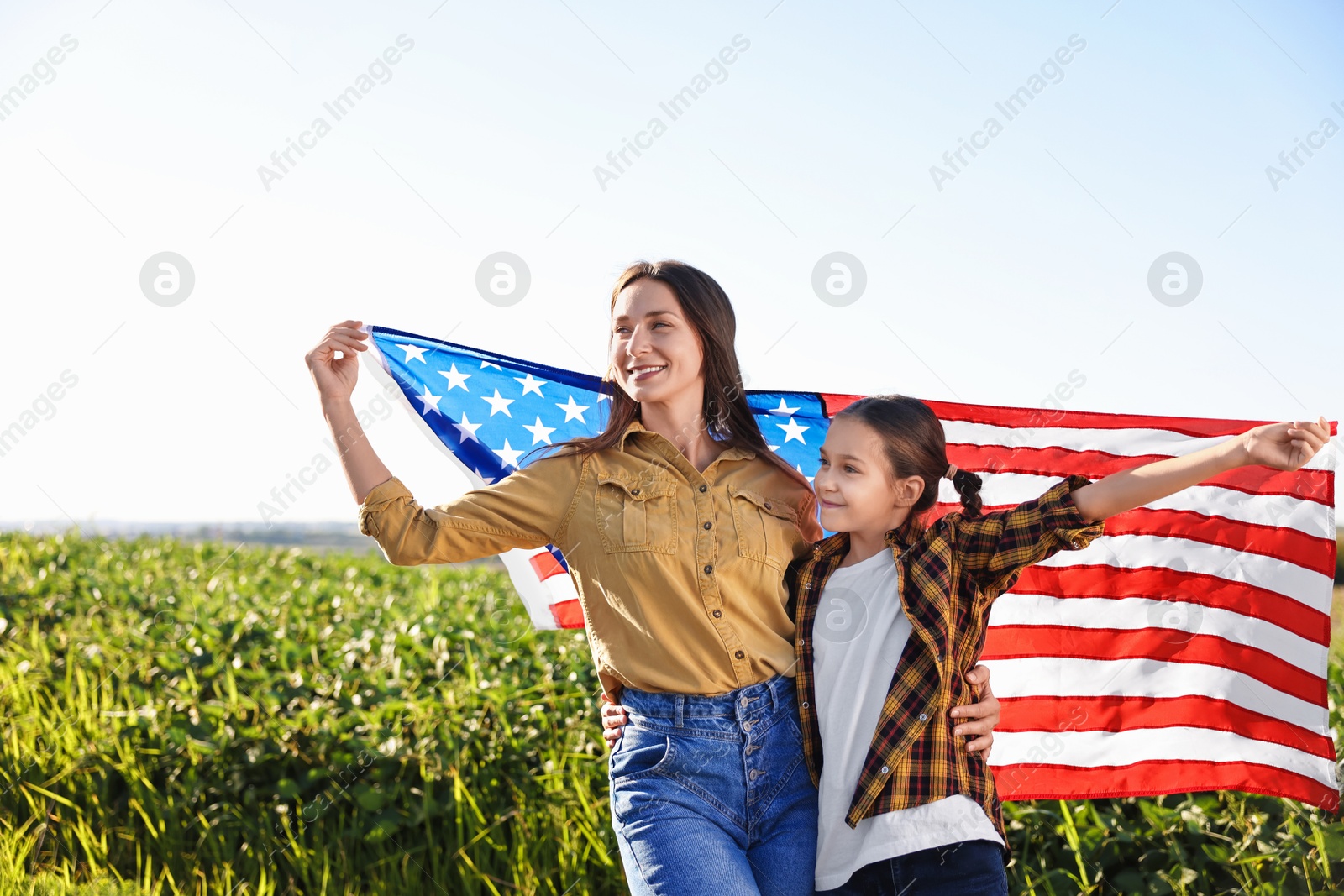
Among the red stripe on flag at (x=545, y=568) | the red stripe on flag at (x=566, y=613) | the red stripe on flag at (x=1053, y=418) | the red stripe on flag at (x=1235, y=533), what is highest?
the red stripe on flag at (x=1053, y=418)

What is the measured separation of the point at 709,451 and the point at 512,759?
2047mm

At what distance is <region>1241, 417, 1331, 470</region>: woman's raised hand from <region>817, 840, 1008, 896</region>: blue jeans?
1033 millimetres

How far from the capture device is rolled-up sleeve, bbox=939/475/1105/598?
230 centimetres

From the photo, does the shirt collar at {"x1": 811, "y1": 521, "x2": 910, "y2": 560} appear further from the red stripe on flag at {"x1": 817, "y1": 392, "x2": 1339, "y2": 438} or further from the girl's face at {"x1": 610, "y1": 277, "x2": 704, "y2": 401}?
the red stripe on flag at {"x1": 817, "y1": 392, "x2": 1339, "y2": 438}

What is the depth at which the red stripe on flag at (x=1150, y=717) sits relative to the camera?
127 inches

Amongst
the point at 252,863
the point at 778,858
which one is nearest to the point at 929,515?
the point at 778,858

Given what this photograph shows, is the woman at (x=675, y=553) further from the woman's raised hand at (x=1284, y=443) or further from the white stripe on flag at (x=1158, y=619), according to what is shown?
the white stripe on flag at (x=1158, y=619)

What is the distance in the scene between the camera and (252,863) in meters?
4.22

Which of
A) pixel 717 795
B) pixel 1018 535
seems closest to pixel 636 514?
pixel 717 795

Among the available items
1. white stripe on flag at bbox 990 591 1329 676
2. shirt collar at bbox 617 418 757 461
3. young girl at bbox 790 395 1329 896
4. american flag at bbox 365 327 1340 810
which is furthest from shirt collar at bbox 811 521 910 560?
white stripe on flag at bbox 990 591 1329 676

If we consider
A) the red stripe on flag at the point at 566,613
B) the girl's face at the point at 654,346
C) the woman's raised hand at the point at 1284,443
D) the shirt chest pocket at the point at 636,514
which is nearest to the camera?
the woman's raised hand at the point at 1284,443

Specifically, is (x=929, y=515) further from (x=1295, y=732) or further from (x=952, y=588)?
(x=1295, y=732)

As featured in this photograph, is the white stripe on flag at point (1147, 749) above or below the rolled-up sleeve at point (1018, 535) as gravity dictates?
below

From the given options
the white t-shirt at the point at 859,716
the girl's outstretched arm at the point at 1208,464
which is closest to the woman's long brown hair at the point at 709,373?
the white t-shirt at the point at 859,716
